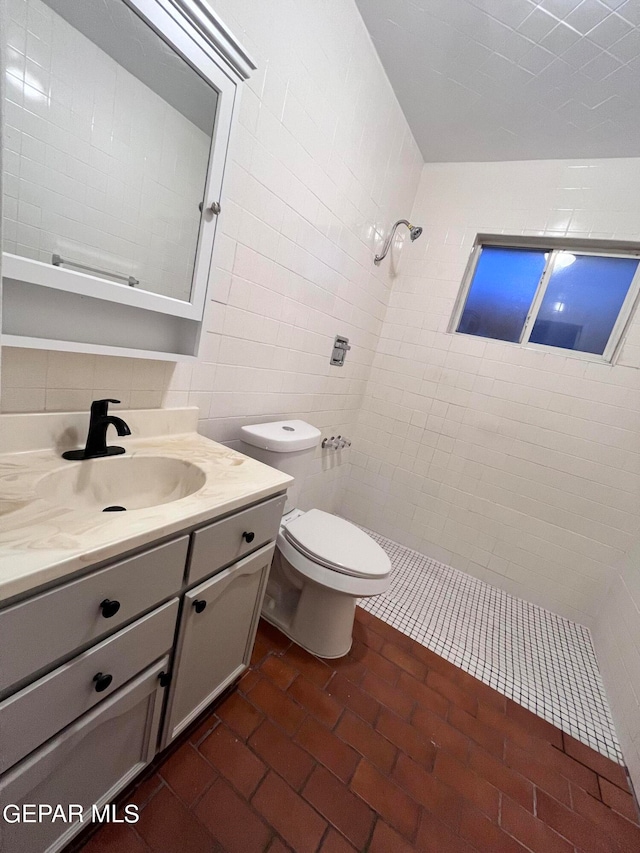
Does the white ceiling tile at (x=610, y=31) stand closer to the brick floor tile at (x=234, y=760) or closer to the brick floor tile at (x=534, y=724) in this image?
the brick floor tile at (x=534, y=724)

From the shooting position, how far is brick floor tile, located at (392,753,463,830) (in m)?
0.96

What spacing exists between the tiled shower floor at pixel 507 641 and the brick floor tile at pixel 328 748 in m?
0.63

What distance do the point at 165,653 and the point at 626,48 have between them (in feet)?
8.13

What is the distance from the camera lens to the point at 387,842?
88 centimetres

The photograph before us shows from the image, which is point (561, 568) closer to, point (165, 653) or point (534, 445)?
point (534, 445)

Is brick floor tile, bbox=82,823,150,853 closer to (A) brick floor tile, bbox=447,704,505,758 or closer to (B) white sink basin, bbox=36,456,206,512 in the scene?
(B) white sink basin, bbox=36,456,206,512

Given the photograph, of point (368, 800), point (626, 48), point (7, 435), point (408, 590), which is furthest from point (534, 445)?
point (7, 435)

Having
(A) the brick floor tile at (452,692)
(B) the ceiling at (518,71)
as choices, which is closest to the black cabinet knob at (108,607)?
(A) the brick floor tile at (452,692)

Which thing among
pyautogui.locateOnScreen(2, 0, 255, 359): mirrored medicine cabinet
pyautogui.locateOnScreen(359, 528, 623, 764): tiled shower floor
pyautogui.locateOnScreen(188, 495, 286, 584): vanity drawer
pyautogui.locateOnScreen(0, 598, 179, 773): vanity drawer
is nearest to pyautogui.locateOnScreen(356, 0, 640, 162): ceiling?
pyautogui.locateOnScreen(2, 0, 255, 359): mirrored medicine cabinet

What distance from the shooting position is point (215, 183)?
0.93 metres

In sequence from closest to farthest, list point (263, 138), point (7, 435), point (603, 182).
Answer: point (7, 435), point (263, 138), point (603, 182)

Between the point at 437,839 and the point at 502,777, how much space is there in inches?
13.1

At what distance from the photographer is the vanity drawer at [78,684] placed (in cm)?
50

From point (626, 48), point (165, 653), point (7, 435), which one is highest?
point (626, 48)
